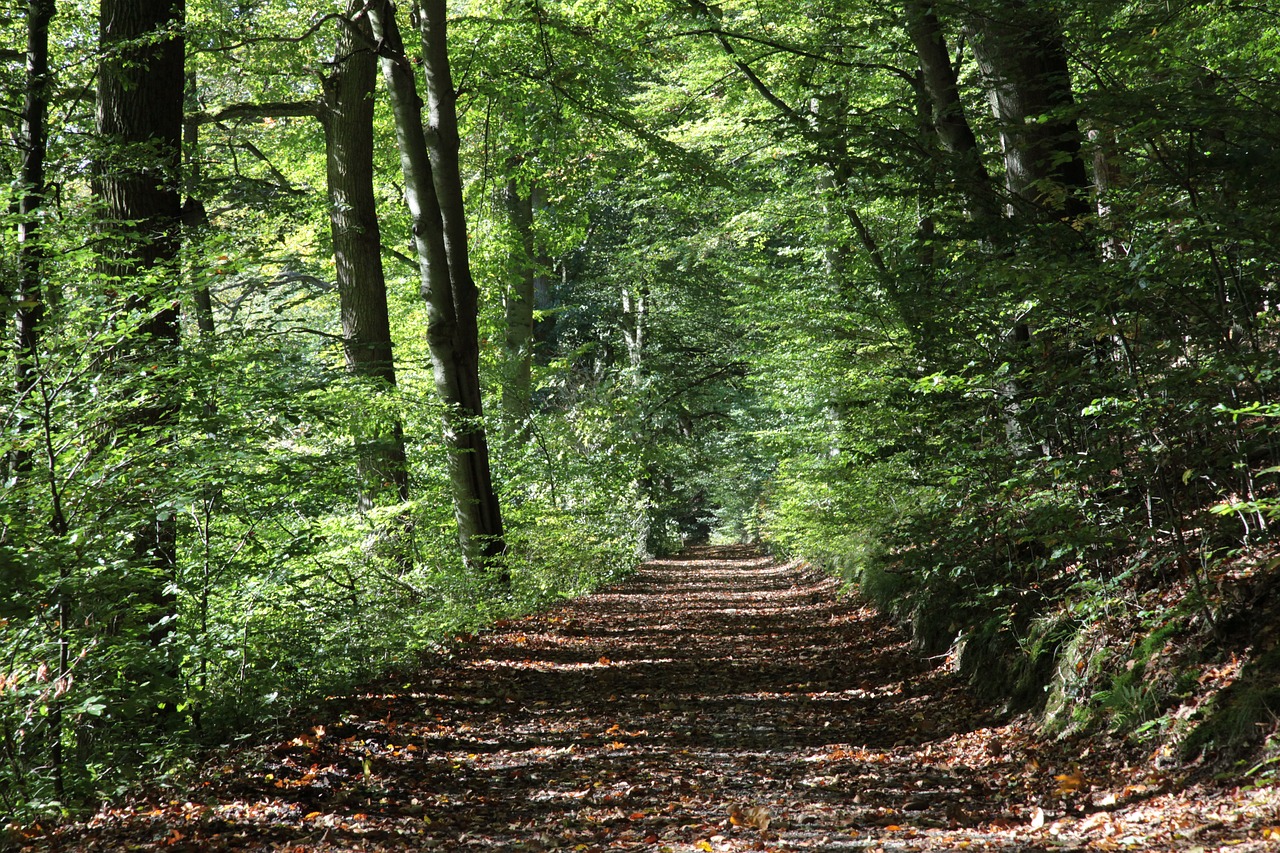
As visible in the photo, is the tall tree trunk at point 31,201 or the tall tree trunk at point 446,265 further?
the tall tree trunk at point 446,265

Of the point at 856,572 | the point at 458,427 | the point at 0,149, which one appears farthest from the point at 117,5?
the point at 856,572

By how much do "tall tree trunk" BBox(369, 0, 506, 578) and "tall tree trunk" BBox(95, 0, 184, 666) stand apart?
385 centimetres

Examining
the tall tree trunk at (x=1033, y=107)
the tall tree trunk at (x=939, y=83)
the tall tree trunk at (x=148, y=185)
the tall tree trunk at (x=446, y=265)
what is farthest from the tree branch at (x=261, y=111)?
the tall tree trunk at (x=1033, y=107)

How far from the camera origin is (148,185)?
20.8 ft

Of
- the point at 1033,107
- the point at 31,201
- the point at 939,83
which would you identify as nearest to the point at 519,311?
the point at 939,83

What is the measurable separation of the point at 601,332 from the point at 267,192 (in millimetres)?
20382

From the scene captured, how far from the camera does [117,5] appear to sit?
20.3 feet

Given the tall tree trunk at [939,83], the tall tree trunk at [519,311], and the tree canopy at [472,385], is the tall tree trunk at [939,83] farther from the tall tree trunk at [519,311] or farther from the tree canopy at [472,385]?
the tall tree trunk at [519,311]

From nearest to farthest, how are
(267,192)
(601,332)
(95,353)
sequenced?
(95,353)
(267,192)
(601,332)

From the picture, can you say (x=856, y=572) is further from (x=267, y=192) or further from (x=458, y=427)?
(x=267, y=192)

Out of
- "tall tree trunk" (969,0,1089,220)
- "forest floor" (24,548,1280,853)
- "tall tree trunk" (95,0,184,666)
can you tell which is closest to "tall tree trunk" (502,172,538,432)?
"forest floor" (24,548,1280,853)

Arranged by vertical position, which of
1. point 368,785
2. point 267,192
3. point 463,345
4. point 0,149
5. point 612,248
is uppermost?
point 612,248

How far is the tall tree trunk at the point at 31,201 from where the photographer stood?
14.3ft

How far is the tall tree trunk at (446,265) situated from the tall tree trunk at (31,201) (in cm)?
467
